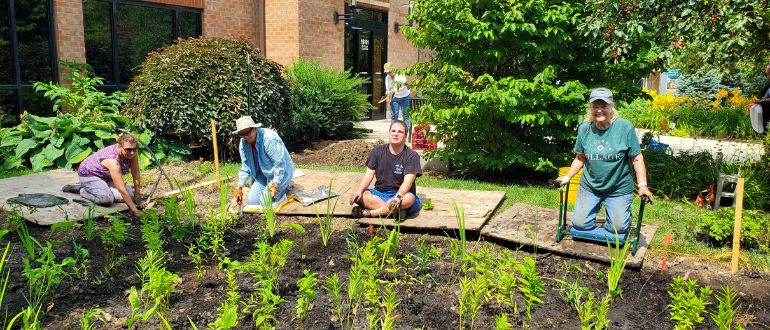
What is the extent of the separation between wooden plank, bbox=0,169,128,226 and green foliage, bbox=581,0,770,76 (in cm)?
552

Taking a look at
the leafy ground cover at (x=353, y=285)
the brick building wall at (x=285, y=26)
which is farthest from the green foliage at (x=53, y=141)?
the brick building wall at (x=285, y=26)

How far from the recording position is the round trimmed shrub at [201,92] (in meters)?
9.15

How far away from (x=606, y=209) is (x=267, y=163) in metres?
3.52

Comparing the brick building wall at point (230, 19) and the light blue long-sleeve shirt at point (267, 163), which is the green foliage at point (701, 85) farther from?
the light blue long-sleeve shirt at point (267, 163)

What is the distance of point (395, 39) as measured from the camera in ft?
59.7

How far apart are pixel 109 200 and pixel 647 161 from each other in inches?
259

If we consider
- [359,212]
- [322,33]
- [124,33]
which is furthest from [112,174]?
[322,33]

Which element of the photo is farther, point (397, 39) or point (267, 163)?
point (397, 39)

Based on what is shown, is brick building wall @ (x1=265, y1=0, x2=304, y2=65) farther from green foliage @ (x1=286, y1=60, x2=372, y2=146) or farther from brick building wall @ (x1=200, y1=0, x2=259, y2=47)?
green foliage @ (x1=286, y1=60, x2=372, y2=146)

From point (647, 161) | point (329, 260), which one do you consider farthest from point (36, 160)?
point (647, 161)

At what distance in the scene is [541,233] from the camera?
535 centimetres

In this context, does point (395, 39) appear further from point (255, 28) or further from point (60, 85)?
point (60, 85)

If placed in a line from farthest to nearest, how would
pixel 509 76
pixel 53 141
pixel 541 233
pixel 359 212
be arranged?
1. pixel 53 141
2. pixel 509 76
3. pixel 359 212
4. pixel 541 233

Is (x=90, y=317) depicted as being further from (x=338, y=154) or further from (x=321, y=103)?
(x=321, y=103)
